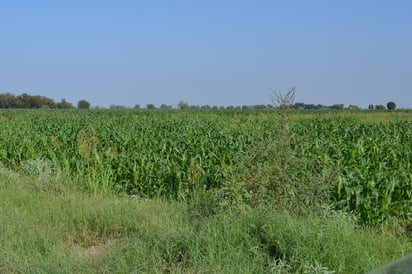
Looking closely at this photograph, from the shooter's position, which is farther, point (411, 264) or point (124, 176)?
point (124, 176)

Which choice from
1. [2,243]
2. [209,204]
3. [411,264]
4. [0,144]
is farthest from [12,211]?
[0,144]

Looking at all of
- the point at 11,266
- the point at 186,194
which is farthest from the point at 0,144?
the point at 11,266

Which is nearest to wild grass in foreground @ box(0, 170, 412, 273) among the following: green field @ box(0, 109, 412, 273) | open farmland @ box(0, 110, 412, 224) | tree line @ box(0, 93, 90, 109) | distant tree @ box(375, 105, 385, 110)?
green field @ box(0, 109, 412, 273)

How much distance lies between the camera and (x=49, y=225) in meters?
5.67

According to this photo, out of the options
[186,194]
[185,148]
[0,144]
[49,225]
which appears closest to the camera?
[49,225]

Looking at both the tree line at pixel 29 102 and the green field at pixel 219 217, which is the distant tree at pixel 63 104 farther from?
the green field at pixel 219 217

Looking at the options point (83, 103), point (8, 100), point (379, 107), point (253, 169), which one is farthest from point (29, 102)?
point (253, 169)

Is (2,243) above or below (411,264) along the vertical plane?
below

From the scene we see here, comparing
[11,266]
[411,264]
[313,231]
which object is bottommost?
[11,266]

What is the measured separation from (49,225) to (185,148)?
243 inches

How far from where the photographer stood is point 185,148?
11.7m

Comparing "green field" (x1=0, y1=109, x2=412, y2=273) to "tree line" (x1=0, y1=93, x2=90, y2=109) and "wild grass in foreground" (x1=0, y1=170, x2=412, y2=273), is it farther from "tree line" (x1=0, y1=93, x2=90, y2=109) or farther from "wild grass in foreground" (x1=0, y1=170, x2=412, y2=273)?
"tree line" (x1=0, y1=93, x2=90, y2=109)

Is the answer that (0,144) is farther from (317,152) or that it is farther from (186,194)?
(317,152)

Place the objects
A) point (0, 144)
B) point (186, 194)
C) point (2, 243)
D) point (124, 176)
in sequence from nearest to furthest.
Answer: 1. point (2, 243)
2. point (186, 194)
3. point (124, 176)
4. point (0, 144)
